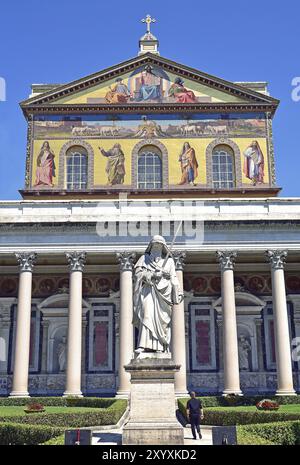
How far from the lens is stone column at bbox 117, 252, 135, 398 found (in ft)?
88.4

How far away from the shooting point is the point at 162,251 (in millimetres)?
13477

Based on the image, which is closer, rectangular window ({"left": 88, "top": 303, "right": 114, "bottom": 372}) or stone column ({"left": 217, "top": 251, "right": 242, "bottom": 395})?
stone column ({"left": 217, "top": 251, "right": 242, "bottom": 395})

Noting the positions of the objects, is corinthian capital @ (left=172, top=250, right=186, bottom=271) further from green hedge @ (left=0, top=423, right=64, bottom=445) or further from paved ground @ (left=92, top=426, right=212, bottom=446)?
green hedge @ (left=0, top=423, right=64, bottom=445)

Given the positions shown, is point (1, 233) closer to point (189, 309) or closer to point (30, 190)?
point (30, 190)

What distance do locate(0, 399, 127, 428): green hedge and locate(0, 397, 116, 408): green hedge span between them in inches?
198

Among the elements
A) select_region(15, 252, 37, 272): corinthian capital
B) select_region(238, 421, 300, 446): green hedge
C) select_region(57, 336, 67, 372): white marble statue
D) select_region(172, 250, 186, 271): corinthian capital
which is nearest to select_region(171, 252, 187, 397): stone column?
select_region(172, 250, 186, 271): corinthian capital

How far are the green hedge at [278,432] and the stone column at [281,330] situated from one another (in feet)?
42.6

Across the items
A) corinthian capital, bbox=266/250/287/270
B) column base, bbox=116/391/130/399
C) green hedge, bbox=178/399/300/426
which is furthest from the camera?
corinthian capital, bbox=266/250/287/270

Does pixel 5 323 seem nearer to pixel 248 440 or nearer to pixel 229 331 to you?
pixel 229 331

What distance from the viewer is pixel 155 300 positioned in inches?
514

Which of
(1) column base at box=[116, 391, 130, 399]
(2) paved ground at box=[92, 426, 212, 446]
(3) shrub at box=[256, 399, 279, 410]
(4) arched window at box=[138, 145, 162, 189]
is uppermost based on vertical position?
(4) arched window at box=[138, 145, 162, 189]

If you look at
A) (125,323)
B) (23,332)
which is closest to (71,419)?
(125,323)

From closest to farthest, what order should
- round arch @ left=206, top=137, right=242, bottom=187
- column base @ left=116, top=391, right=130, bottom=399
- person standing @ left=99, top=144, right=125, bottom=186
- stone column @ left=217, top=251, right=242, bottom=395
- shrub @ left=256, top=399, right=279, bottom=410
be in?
shrub @ left=256, top=399, right=279, bottom=410, column base @ left=116, top=391, right=130, bottom=399, stone column @ left=217, top=251, right=242, bottom=395, person standing @ left=99, top=144, right=125, bottom=186, round arch @ left=206, top=137, right=242, bottom=187
